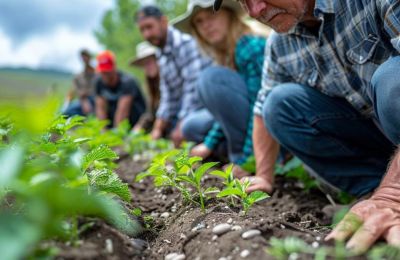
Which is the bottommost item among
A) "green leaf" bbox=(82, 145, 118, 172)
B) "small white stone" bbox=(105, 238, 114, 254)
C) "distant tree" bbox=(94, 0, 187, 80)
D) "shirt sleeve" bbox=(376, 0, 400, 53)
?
"distant tree" bbox=(94, 0, 187, 80)

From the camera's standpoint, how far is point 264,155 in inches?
103

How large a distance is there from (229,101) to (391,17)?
1709 mm

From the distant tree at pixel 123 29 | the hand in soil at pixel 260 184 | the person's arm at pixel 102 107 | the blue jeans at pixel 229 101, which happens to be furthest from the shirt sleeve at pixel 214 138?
the distant tree at pixel 123 29

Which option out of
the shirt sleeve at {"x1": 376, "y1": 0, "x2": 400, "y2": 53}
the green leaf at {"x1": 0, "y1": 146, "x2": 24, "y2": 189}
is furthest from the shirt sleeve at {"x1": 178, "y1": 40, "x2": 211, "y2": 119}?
the green leaf at {"x1": 0, "y1": 146, "x2": 24, "y2": 189}

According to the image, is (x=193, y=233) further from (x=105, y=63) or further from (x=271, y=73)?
(x=105, y=63)

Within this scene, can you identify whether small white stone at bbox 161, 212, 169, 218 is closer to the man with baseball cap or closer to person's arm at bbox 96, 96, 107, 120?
the man with baseball cap

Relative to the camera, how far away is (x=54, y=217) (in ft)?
3.24

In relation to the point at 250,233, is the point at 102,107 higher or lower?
lower

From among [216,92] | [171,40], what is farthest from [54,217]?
[171,40]

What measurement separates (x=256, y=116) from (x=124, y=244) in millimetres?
1518

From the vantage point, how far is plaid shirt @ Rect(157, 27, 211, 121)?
15.4 feet

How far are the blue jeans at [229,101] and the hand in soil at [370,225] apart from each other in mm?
1976

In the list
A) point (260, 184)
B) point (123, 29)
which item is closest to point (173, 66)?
point (260, 184)

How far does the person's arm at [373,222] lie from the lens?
49.6 inches
